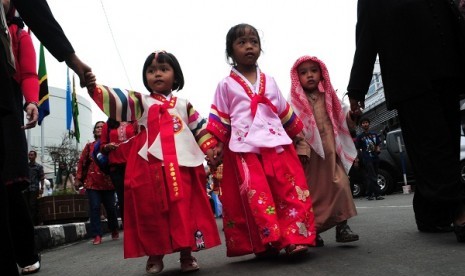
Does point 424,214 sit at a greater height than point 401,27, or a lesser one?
lesser

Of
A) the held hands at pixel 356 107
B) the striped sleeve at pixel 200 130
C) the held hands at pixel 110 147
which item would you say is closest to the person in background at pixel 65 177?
the held hands at pixel 110 147

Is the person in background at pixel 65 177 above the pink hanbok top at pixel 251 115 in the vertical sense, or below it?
above

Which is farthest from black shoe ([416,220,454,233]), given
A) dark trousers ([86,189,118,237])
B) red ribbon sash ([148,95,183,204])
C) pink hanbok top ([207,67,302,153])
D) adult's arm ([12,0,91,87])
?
dark trousers ([86,189,118,237])

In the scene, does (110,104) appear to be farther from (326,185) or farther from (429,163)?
(429,163)

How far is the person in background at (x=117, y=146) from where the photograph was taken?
5301mm

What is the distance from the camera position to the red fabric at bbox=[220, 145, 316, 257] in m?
2.83

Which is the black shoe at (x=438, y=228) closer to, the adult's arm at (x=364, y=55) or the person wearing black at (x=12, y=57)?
the adult's arm at (x=364, y=55)

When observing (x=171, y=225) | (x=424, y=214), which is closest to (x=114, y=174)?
(x=171, y=225)

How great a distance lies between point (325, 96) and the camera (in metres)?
3.60

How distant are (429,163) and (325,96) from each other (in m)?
0.99

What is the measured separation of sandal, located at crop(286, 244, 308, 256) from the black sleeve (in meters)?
1.62

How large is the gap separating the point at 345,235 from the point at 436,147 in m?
0.83

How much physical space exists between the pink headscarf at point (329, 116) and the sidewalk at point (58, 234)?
3122mm

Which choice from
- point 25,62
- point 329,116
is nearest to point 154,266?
point 25,62
